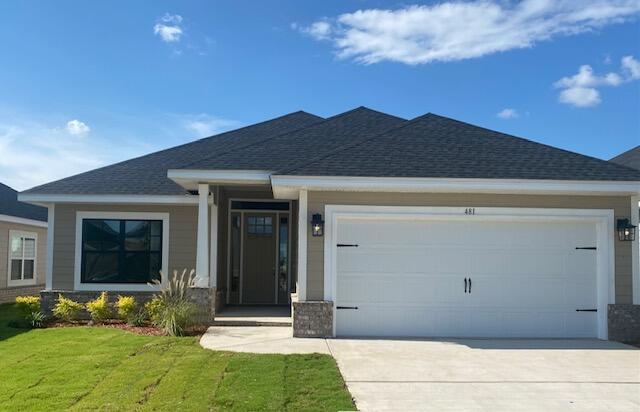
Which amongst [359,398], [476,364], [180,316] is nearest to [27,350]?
[180,316]

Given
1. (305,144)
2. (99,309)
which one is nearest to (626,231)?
(305,144)

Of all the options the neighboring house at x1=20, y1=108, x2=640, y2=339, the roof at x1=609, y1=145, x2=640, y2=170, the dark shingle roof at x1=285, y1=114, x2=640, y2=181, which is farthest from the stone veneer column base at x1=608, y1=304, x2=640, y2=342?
the roof at x1=609, y1=145, x2=640, y2=170

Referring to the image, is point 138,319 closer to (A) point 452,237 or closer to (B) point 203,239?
(B) point 203,239

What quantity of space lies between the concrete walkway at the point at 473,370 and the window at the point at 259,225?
389 centimetres

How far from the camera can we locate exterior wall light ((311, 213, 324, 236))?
9922mm

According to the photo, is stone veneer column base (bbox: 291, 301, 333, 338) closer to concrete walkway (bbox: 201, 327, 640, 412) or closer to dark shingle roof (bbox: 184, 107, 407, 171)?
concrete walkway (bbox: 201, 327, 640, 412)

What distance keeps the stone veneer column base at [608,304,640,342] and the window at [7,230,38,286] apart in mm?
16065

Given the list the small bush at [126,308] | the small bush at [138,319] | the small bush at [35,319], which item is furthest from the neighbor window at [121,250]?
the small bush at [138,319]

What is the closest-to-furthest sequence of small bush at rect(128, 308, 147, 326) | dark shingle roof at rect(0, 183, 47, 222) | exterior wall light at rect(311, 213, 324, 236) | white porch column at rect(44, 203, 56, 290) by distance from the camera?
exterior wall light at rect(311, 213, 324, 236) → small bush at rect(128, 308, 147, 326) → white porch column at rect(44, 203, 56, 290) → dark shingle roof at rect(0, 183, 47, 222)

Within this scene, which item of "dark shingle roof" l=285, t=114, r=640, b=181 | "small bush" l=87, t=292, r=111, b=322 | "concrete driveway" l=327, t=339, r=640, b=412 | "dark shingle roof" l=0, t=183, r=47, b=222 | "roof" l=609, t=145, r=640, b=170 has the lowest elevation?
"concrete driveway" l=327, t=339, r=640, b=412

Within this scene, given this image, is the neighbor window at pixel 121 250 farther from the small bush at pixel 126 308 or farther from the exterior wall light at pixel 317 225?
the exterior wall light at pixel 317 225

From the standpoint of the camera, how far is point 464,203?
10250 millimetres

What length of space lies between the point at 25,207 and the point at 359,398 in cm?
1591

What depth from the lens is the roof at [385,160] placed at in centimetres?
1005
